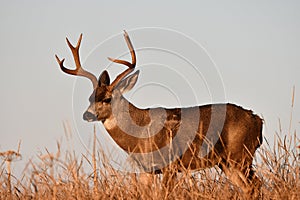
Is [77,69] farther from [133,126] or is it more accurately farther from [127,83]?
[133,126]

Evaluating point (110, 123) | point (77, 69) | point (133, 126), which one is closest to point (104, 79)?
point (77, 69)

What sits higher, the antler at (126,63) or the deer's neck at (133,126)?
the antler at (126,63)

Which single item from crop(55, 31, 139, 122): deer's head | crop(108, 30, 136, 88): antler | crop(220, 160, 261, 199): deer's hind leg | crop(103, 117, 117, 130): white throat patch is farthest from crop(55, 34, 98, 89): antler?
crop(220, 160, 261, 199): deer's hind leg

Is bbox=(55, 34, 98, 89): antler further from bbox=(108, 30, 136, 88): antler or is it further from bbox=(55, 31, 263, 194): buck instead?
bbox=(108, 30, 136, 88): antler

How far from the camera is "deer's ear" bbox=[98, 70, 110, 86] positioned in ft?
30.5

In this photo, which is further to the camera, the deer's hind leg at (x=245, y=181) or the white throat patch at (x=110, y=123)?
the white throat patch at (x=110, y=123)

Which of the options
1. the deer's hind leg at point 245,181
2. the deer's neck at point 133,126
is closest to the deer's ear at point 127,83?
the deer's neck at point 133,126

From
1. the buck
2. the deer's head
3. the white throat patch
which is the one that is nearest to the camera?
the buck

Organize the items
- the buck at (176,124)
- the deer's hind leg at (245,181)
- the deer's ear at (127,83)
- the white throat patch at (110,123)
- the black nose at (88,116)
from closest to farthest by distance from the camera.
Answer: the deer's hind leg at (245,181), the buck at (176,124), the black nose at (88,116), the white throat patch at (110,123), the deer's ear at (127,83)

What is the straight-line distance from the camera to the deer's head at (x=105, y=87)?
8852 millimetres

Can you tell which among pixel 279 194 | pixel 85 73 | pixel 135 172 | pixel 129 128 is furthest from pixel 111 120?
pixel 279 194

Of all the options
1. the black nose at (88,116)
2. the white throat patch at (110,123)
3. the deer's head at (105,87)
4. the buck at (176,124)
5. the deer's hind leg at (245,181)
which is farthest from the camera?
the white throat patch at (110,123)

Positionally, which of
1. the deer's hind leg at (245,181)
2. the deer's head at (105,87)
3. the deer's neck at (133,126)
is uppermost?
the deer's head at (105,87)

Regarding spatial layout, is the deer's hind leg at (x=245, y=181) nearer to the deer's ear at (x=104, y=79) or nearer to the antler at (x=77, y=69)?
the deer's ear at (x=104, y=79)
